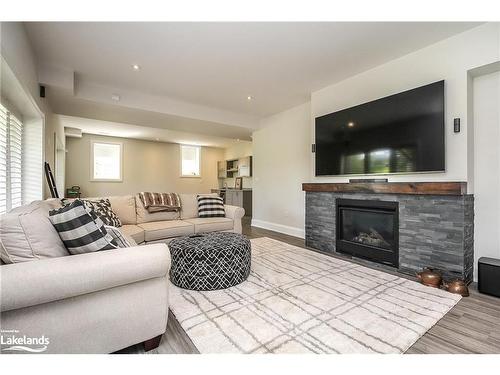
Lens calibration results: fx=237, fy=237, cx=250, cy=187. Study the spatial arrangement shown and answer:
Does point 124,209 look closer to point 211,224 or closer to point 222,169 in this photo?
point 211,224

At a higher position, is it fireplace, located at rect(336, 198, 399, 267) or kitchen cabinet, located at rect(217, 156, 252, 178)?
kitchen cabinet, located at rect(217, 156, 252, 178)

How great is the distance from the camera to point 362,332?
1532 millimetres

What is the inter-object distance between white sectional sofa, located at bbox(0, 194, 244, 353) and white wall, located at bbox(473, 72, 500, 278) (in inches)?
119

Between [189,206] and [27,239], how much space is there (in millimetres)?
2766

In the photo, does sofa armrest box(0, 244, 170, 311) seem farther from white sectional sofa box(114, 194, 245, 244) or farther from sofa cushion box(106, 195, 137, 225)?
sofa cushion box(106, 195, 137, 225)

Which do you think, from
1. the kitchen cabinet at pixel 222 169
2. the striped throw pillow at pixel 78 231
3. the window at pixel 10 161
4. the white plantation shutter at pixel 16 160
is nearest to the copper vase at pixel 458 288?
the striped throw pillow at pixel 78 231

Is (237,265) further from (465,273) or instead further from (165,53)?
(165,53)

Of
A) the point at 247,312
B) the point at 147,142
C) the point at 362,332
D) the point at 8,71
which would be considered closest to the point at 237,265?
the point at 247,312

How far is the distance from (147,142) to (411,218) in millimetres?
7848

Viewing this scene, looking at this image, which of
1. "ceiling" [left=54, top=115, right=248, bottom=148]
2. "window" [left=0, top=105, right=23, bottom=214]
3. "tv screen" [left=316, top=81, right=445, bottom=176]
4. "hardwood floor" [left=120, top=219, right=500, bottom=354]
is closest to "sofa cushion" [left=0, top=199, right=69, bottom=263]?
"hardwood floor" [left=120, top=219, right=500, bottom=354]

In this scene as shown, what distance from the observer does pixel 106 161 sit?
295 inches

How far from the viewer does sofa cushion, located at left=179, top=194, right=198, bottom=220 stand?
12.7 feet

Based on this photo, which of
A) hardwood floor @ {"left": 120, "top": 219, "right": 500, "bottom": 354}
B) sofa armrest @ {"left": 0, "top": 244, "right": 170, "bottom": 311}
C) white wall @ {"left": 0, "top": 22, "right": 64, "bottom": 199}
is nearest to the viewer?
sofa armrest @ {"left": 0, "top": 244, "right": 170, "bottom": 311}

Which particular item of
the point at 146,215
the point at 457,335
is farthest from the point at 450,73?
the point at 146,215
